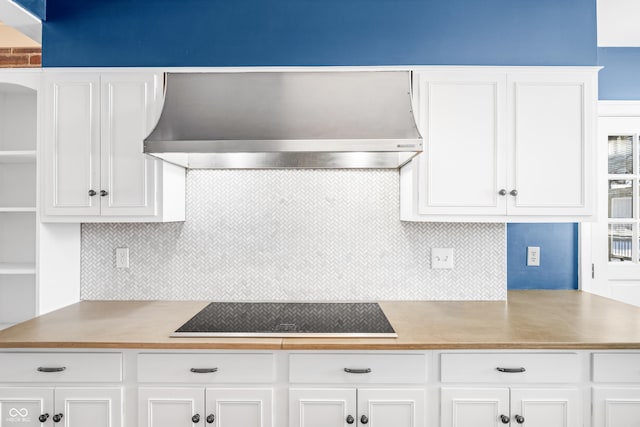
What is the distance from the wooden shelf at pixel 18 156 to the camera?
2031 millimetres

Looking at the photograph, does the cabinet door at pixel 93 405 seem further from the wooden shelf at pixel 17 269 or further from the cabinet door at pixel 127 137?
the cabinet door at pixel 127 137

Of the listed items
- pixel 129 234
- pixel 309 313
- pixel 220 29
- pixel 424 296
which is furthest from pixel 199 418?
pixel 220 29

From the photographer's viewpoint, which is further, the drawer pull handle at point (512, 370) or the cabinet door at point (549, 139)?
the cabinet door at point (549, 139)

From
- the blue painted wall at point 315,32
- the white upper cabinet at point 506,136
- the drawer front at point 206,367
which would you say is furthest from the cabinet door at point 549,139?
the drawer front at point 206,367

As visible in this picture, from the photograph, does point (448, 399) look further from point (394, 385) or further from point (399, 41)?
point (399, 41)

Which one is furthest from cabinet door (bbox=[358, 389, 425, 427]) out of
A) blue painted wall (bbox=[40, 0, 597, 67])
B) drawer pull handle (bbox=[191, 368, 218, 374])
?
blue painted wall (bbox=[40, 0, 597, 67])

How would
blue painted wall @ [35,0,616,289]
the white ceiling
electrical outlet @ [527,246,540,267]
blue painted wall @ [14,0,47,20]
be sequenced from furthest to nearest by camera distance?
the white ceiling < electrical outlet @ [527,246,540,267] < blue painted wall @ [35,0,616,289] < blue painted wall @ [14,0,47,20]

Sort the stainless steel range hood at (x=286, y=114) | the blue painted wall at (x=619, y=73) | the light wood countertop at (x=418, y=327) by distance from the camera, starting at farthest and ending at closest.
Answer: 1. the blue painted wall at (x=619, y=73)
2. the stainless steel range hood at (x=286, y=114)
3. the light wood countertop at (x=418, y=327)

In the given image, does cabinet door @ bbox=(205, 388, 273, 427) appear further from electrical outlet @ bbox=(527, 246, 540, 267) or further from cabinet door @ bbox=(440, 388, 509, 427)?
electrical outlet @ bbox=(527, 246, 540, 267)

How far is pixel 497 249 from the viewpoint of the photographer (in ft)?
7.55

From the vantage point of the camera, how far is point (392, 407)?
1.64 meters

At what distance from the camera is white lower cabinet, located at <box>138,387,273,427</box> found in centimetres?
164

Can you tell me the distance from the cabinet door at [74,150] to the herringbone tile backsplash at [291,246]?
32 cm

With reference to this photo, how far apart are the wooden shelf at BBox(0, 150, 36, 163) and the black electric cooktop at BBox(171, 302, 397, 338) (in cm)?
115
